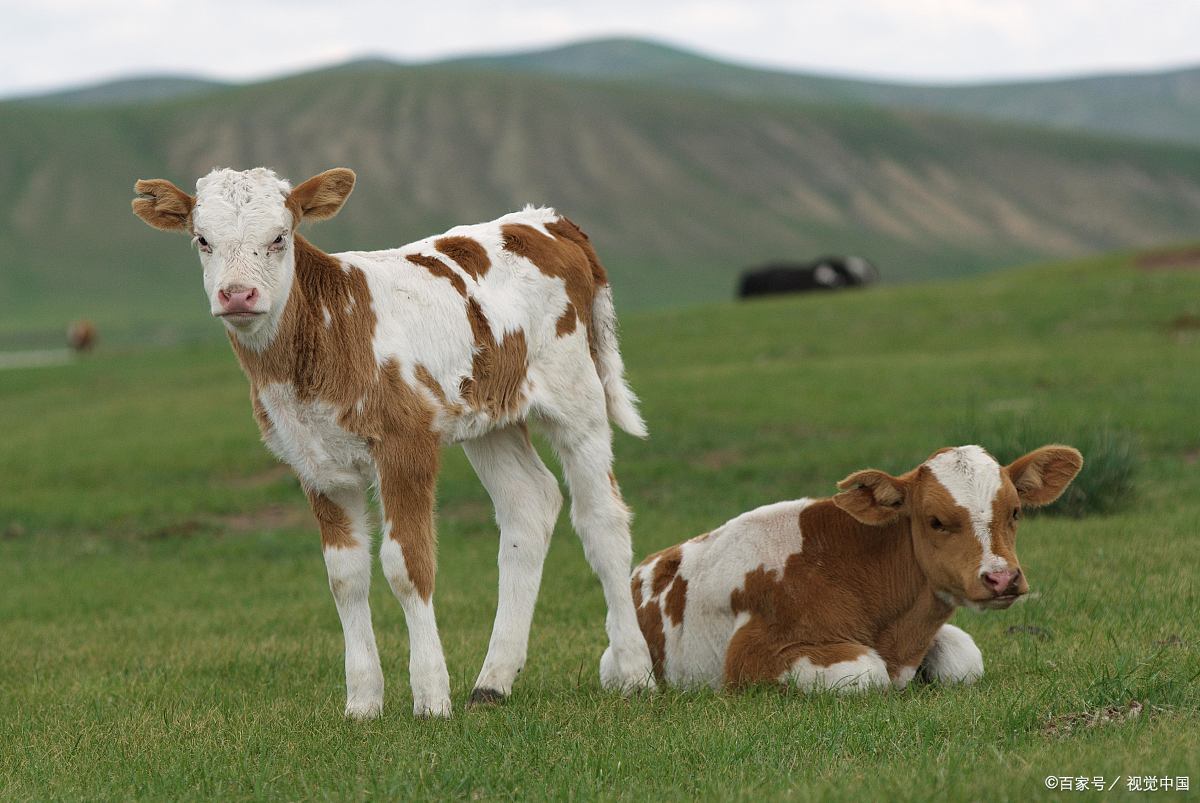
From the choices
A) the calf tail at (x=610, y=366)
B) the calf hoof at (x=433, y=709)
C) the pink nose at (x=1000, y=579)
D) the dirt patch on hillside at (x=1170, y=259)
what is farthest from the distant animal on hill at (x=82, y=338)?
the pink nose at (x=1000, y=579)

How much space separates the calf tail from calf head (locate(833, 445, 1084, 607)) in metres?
1.59

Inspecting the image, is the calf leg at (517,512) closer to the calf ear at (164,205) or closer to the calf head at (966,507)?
the calf head at (966,507)

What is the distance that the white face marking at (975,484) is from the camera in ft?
23.5

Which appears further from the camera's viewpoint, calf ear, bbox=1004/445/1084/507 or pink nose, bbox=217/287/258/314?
calf ear, bbox=1004/445/1084/507

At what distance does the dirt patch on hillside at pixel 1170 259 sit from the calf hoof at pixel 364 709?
116ft

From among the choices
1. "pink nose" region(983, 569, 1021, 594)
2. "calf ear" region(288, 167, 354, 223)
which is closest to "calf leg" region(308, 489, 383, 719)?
"calf ear" region(288, 167, 354, 223)

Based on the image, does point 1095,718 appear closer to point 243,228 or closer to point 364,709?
point 364,709

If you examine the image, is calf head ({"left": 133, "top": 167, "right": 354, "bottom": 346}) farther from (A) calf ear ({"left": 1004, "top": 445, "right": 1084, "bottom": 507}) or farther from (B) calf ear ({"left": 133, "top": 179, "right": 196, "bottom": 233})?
(A) calf ear ({"left": 1004, "top": 445, "right": 1084, "bottom": 507})

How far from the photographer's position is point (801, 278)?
57719 millimetres

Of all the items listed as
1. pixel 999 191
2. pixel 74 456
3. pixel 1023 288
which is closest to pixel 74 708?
pixel 74 456

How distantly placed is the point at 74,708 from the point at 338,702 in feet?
5.28

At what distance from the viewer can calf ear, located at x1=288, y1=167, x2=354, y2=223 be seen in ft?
24.6

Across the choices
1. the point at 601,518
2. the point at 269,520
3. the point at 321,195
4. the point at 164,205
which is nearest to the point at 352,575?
the point at 601,518

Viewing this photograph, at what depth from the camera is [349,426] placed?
7.28m
